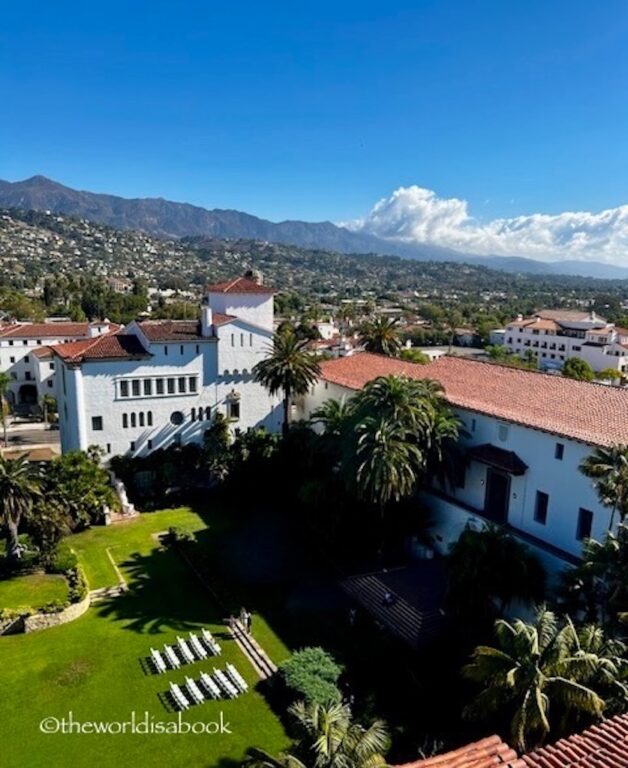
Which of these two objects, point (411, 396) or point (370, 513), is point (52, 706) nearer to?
point (370, 513)

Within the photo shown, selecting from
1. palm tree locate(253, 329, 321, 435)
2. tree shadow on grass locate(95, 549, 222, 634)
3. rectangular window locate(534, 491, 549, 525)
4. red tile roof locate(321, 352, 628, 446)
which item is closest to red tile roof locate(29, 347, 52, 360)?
palm tree locate(253, 329, 321, 435)

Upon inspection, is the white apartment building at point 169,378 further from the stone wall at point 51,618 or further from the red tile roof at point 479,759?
the red tile roof at point 479,759

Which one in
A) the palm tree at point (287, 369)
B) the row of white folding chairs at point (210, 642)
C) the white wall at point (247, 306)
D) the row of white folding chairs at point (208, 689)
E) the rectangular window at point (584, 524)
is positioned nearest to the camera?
the row of white folding chairs at point (208, 689)

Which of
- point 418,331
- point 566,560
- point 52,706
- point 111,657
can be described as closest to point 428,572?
point 566,560

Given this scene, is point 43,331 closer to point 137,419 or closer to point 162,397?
point 137,419

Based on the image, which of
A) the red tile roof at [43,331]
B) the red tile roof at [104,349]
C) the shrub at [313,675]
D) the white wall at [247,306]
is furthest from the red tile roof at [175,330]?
the red tile roof at [43,331]

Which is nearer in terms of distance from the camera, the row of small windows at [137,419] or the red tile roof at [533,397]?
the red tile roof at [533,397]

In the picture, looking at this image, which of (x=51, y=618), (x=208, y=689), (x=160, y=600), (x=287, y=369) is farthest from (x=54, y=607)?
(x=287, y=369)
